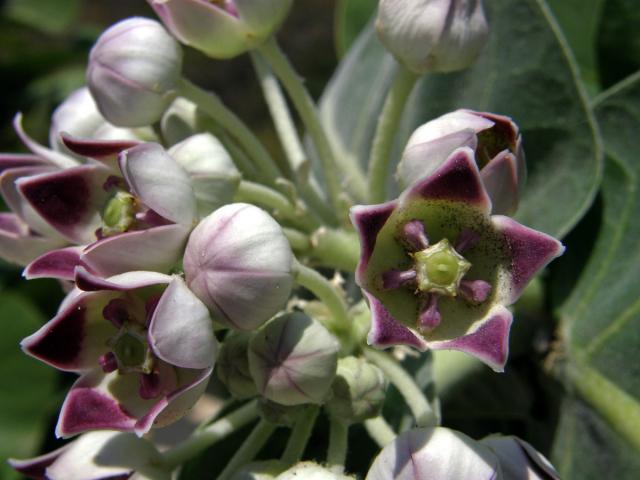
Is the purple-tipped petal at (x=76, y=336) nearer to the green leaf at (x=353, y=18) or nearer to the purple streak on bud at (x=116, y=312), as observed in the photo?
the purple streak on bud at (x=116, y=312)

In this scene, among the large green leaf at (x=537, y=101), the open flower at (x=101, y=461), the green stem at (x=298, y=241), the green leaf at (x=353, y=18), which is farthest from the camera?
the green leaf at (x=353, y=18)

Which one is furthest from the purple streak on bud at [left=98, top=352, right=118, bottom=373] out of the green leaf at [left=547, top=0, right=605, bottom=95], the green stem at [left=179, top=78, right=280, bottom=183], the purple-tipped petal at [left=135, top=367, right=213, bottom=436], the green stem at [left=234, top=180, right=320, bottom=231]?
the green leaf at [left=547, top=0, right=605, bottom=95]

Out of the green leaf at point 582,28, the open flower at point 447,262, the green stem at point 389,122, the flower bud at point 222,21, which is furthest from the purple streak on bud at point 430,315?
the green leaf at point 582,28

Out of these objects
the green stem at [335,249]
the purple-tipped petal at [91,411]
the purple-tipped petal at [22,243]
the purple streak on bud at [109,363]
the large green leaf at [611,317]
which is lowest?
the large green leaf at [611,317]

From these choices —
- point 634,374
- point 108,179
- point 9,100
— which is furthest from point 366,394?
point 9,100

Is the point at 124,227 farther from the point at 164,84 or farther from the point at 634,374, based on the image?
the point at 634,374

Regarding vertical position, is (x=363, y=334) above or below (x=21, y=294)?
above

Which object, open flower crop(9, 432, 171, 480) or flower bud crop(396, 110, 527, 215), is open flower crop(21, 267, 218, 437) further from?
flower bud crop(396, 110, 527, 215)
